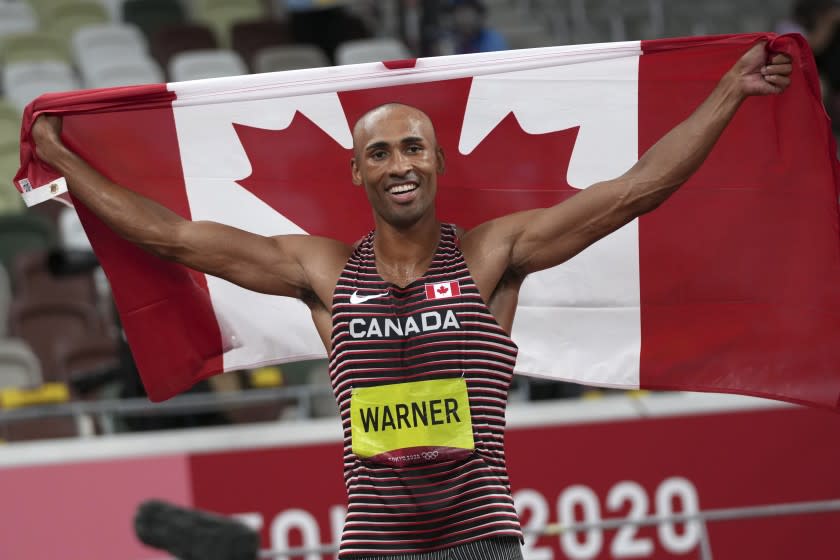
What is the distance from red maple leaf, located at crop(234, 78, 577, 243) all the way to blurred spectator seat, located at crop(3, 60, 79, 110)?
21.8ft

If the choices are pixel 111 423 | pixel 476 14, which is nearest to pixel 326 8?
pixel 476 14

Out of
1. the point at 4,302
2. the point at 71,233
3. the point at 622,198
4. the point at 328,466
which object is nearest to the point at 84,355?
the point at 4,302

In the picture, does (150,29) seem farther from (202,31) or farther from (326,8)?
(326,8)

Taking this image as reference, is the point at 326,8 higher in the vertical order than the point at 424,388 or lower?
higher

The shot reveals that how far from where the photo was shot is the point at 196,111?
430 cm

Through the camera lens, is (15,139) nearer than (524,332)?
No

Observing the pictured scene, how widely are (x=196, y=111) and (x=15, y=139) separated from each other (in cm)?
620

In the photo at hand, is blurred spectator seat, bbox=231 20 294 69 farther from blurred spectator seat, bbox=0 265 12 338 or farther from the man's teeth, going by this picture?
the man's teeth

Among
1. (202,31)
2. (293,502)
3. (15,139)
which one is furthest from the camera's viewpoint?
(202,31)

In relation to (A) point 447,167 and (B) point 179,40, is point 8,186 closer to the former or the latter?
(B) point 179,40

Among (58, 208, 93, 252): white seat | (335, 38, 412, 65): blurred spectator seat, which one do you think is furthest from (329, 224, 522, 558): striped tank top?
(335, 38, 412, 65): blurred spectator seat

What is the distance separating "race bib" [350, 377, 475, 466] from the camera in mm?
3309

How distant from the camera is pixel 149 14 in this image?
40.4 ft

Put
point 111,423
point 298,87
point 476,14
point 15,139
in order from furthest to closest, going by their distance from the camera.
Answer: point 15,139
point 476,14
point 111,423
point 298,87
